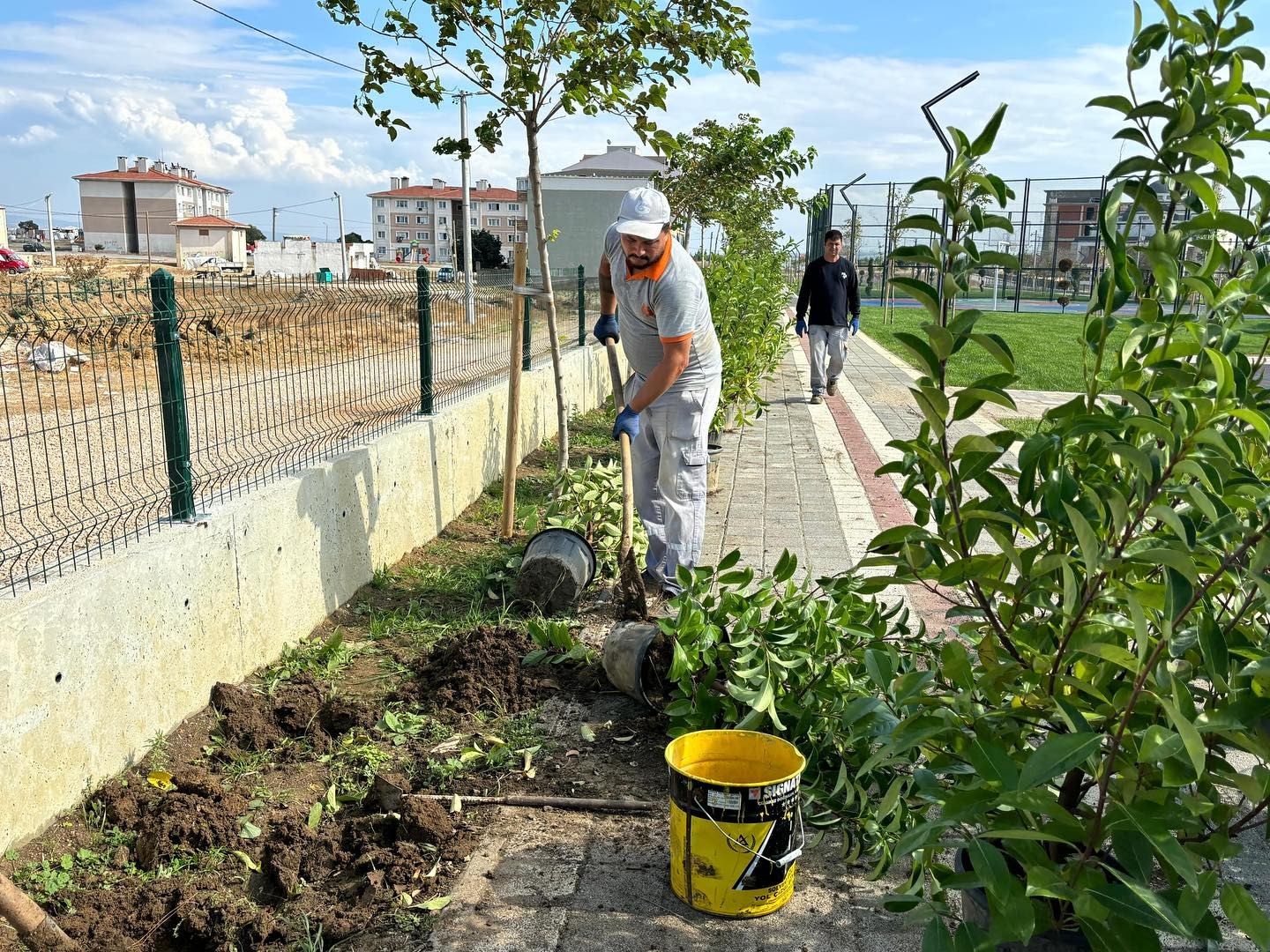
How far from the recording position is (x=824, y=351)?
12.5 meters

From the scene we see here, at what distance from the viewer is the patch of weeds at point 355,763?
3547mm

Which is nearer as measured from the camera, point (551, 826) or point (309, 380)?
point (551, 826)

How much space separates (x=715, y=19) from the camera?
6438 mm

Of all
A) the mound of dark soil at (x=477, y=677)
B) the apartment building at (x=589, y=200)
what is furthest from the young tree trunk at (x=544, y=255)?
the apartment building at (x=589, y=200)

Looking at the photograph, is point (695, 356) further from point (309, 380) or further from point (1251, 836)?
point (1251, 836)

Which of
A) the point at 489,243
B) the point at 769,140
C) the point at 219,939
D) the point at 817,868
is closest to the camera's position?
the point at 219,939

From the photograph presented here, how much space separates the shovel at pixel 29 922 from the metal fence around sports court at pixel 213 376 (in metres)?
1.14

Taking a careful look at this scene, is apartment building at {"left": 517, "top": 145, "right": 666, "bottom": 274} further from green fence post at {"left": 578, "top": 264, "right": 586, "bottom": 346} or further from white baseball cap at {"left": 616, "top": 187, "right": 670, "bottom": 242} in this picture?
white baseball cap at {"left": 616, "top": 187, "right": 670, "bottom": 242}

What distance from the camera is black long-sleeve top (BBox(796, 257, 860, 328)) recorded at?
11836 mm

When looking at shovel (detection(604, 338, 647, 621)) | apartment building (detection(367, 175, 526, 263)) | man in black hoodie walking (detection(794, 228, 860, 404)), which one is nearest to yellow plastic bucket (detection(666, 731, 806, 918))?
shovel (detection(604, 338, 647, 621))

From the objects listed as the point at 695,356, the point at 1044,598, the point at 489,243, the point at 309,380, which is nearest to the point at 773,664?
the point at 1044,598

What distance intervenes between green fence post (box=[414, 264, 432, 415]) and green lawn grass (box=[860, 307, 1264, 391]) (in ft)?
11.4

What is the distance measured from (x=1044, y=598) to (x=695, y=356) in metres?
3.47

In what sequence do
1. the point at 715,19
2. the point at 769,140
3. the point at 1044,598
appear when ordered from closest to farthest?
the point at 1044,598, the point at 715,19, the point at 769,140
